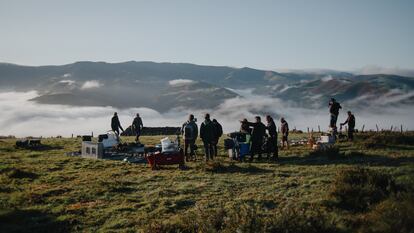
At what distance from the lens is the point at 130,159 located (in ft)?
77.9

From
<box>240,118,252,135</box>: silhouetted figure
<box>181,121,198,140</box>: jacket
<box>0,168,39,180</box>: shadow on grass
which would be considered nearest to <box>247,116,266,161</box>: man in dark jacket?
<box>240,118,252,135</box>: silhouetted figure

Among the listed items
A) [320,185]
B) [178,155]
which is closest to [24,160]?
[178,155]

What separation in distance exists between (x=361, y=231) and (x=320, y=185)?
16.0 ft

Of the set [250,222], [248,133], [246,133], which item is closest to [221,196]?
[250,222]

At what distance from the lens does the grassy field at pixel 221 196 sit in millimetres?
10898

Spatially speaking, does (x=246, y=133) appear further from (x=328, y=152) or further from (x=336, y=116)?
(x=336, y=116)

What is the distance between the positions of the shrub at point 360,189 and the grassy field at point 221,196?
1.1 inches

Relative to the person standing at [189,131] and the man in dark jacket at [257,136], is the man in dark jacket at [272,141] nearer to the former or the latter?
the man in dark jacket at [257,136]

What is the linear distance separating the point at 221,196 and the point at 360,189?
4299mm

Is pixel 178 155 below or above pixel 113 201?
above

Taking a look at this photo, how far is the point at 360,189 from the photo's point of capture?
42.4 ft

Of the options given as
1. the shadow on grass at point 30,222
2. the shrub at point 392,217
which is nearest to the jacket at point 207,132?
the shadow on grass at point 30,222

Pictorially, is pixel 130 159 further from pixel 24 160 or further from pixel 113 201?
pixel 113 201

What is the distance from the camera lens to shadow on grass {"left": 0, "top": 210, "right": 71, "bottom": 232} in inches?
479
